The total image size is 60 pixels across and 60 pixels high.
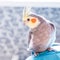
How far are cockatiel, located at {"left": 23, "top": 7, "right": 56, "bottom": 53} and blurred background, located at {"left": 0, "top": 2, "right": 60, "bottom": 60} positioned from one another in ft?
1.53

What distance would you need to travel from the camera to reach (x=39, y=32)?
0.77m

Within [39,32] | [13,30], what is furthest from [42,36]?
[13,30]

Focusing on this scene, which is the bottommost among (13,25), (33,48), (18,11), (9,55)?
(9,55)

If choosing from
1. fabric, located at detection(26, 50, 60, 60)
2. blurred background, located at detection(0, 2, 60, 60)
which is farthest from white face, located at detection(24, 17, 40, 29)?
blurred background, located at detection(0, 2, 60, 60)

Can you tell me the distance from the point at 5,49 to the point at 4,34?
0.36ft

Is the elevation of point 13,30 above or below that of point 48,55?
above

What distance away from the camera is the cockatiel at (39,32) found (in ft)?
2.53

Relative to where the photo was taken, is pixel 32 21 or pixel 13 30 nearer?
pixel 32 21

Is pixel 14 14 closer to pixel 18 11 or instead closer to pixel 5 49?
pixel 18 11

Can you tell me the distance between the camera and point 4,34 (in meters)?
1.27

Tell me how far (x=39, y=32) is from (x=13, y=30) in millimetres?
520

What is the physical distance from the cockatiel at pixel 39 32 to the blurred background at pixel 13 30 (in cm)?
47

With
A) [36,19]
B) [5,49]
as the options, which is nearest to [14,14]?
[5,49]

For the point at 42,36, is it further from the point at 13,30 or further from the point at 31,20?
the point at 13,30
